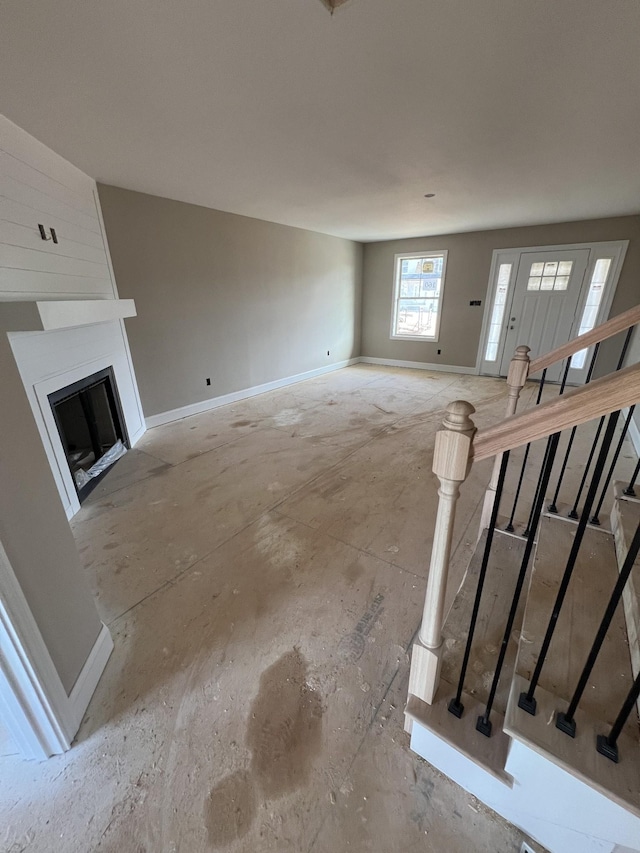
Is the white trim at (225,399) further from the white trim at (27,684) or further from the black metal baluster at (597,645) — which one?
the black metal baluster at (597,645)

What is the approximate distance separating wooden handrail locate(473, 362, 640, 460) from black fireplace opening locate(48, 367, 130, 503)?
283 cm

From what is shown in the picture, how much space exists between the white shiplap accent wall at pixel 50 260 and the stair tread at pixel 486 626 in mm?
2533

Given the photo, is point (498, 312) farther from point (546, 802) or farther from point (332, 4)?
point (546, 802)

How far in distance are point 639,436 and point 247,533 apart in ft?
12.5

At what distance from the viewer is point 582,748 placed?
857 mm

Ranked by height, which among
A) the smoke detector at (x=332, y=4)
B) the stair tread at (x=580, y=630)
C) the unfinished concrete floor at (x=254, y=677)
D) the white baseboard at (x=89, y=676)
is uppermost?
the smoke detector at (x=332, y=4)

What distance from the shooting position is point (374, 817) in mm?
1002

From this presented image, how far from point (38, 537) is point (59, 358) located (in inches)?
74.7

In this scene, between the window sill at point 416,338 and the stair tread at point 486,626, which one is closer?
the stair tread at point 486,626

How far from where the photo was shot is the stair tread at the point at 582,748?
788 mm

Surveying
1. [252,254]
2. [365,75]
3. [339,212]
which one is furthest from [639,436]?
[252,254]

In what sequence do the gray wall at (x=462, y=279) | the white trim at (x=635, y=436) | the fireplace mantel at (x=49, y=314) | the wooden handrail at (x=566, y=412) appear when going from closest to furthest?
the wooden handrail at (x=566, y=412)
the fireplace mantel at (x=49, y=314)
the white trim at (x=635, y=436)
the gray wall at (x=462, y=279)

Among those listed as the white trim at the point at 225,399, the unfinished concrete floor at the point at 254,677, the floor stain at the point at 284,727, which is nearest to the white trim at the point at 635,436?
the unfinished concrete floor at the point at 254,677

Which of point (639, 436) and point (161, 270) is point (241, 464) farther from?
point (639, 436)
